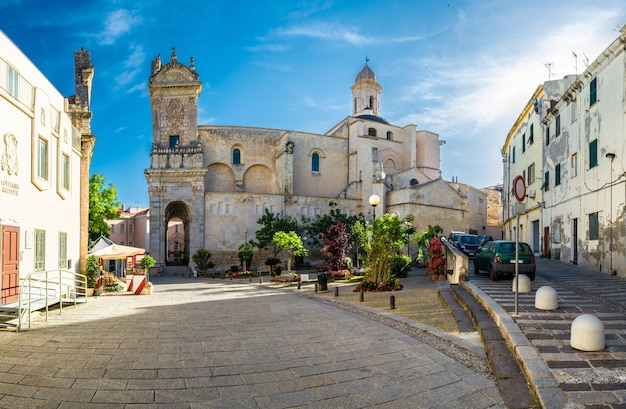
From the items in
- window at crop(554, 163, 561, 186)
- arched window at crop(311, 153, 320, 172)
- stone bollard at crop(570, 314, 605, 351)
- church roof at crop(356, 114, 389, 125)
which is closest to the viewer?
stone bollard at crop(570, 314, 605, 351)

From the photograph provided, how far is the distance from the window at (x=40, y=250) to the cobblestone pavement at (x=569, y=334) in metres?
12.8

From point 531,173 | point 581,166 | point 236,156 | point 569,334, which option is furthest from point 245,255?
point 569,334

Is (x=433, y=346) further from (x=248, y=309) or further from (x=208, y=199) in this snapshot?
(x=208, y=199)

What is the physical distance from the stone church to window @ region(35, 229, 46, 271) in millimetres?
25649

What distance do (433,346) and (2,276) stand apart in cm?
1014

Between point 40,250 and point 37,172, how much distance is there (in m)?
2.36

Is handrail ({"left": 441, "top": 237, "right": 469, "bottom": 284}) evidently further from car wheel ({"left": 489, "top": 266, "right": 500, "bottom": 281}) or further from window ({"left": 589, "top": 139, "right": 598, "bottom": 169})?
window ({"left": 589, "top": 139, "right": 598, "bottom": 169})

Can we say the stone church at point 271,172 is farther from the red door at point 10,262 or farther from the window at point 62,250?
the red door at point 10,262

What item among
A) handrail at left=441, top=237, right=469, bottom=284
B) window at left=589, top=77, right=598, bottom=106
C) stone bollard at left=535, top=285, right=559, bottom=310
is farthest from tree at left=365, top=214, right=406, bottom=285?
window at left=589, top=77, right=598, bottom=106

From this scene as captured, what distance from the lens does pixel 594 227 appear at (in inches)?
760

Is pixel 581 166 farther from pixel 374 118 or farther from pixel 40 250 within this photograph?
pixel 374 118

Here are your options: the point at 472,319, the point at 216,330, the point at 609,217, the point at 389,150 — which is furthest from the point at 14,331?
the point at 389,150

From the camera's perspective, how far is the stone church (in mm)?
41562

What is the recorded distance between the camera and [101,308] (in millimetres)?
14414
